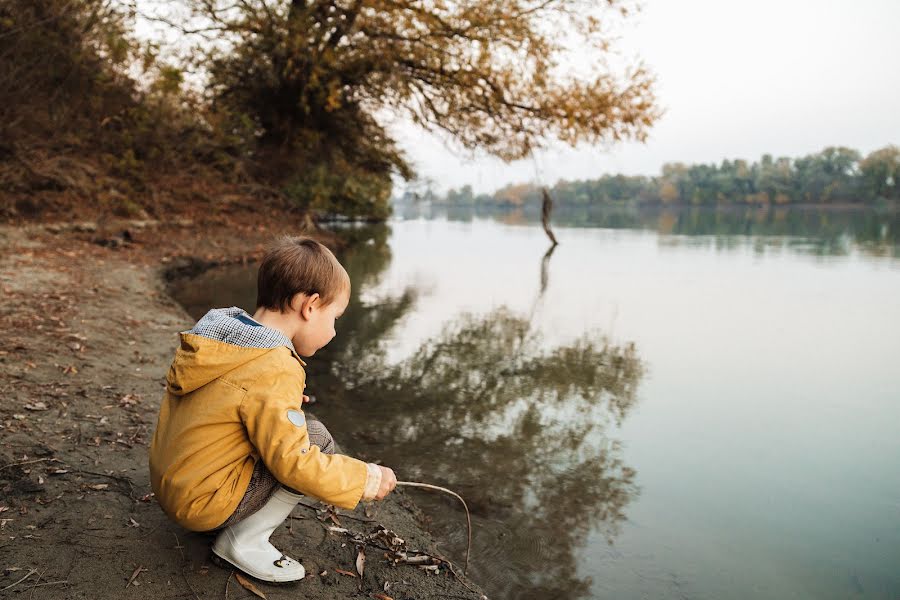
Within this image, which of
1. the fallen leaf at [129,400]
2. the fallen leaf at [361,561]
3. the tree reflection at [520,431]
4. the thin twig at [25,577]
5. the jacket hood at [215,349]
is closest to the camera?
the jacket hood at [215,349]

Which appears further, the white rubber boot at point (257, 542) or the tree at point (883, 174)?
the tree at point (883, 174)

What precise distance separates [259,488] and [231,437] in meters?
0.24

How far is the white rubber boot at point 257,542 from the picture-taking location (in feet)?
7.03

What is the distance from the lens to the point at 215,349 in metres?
1.87

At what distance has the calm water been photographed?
3064 mm

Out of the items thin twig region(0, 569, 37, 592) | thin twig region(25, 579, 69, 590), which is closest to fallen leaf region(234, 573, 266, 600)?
thin twig region(25, 579, 69, 590)

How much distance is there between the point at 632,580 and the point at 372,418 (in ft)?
7.39

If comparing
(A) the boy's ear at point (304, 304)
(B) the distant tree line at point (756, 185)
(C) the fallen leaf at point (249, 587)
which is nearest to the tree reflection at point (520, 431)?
(C) the fallen leaf at point (249, 587)

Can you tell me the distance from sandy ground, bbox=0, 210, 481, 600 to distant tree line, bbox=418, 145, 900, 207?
65264mm

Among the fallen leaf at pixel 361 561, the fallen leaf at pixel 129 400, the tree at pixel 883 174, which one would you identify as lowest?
the fallen leaf at pixel 361 561

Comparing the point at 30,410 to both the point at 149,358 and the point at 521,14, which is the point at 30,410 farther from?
the point at 521,14

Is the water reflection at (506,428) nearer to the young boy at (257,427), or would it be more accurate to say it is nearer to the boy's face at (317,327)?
the young boy at (257,427)

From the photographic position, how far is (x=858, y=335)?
7836 mm

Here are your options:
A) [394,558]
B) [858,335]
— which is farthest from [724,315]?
[394,558]
